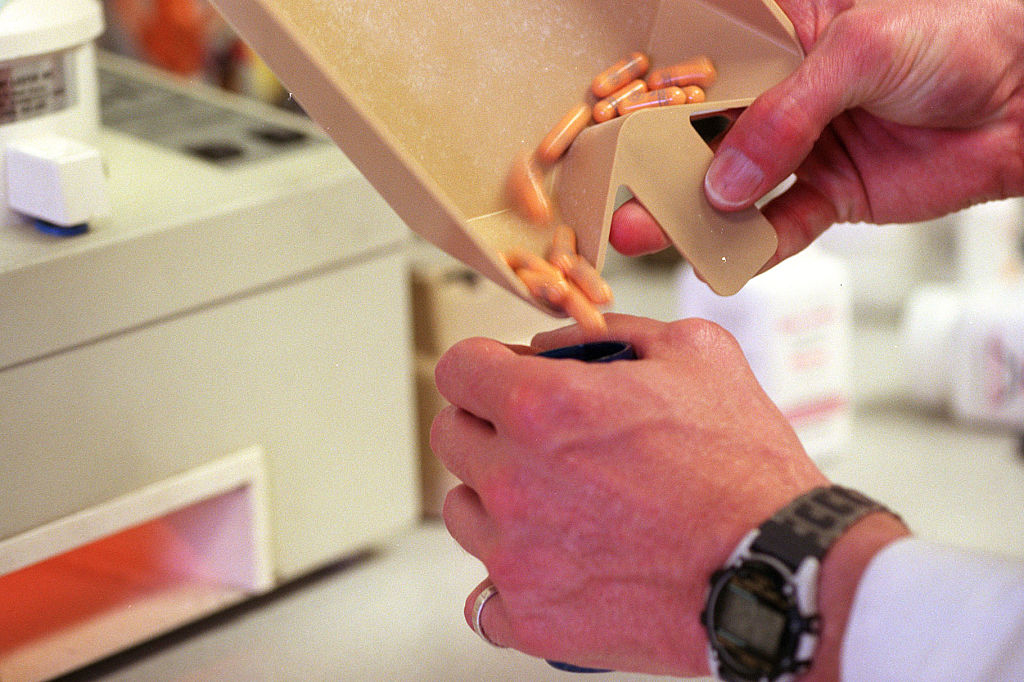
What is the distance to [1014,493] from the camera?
913 mm

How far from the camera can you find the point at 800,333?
0.94m

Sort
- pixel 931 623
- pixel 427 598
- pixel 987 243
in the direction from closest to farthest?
pixel 931 623, pixel 427 598, pixel 987 243

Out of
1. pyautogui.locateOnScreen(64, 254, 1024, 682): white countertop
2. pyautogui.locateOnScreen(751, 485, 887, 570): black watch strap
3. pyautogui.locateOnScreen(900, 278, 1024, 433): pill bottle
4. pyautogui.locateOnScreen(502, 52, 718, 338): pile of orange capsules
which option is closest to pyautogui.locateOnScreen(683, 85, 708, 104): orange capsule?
pyautogui.locateOnScreen(502, 52, 718, 338): pile of orange capsules

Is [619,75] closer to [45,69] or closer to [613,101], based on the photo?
[613,101]

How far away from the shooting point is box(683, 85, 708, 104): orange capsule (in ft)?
2.07

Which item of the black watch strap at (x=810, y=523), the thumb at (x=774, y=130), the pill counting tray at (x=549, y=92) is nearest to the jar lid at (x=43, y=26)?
the pill counting tray at (x=549, y=92)

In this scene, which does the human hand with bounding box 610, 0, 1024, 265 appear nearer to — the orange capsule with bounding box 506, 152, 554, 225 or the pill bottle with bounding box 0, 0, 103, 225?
the orange capsule with bounding box 506, 152, 554, 225

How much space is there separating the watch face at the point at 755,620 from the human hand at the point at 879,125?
→ 0.22 m

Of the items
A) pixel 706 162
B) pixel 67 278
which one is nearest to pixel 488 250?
pixel 706 162

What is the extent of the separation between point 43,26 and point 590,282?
34 centimetres

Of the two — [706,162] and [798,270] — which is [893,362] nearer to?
[798,270]

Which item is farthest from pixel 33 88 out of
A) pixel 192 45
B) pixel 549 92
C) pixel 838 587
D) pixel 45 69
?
pixel 192 45

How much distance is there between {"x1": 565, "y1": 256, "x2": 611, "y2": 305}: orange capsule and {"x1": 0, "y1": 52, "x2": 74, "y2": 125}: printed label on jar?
329mm

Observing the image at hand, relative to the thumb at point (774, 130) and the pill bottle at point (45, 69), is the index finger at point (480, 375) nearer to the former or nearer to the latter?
the thumb at point (774, 130)
